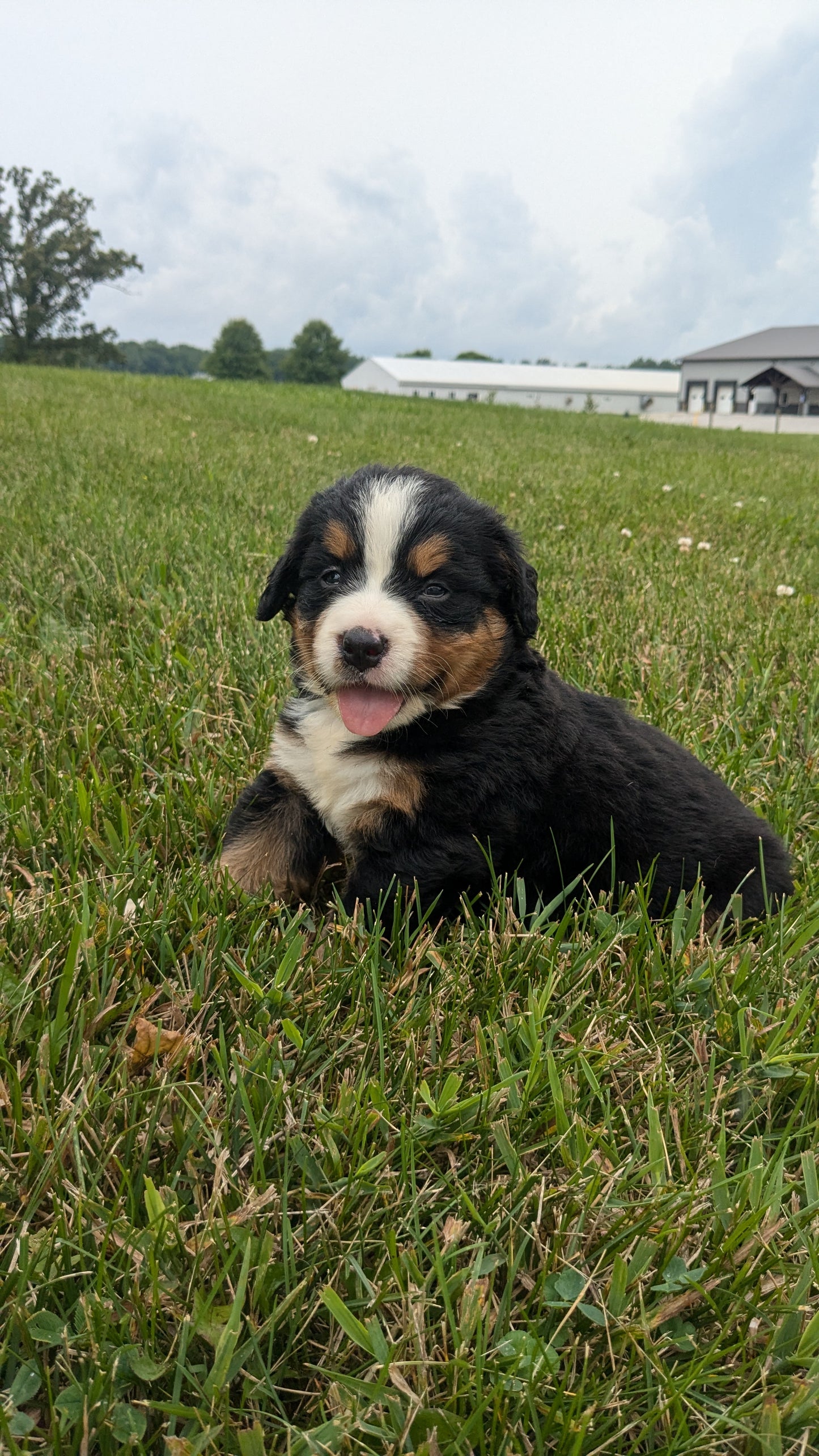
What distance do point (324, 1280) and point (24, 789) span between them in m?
1.65

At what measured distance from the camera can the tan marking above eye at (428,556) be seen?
2422 mm

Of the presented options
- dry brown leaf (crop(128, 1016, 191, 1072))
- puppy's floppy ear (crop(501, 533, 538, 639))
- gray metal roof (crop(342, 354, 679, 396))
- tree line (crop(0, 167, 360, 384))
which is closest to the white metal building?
gray metal roof (crop(342, 354, 679, 396))

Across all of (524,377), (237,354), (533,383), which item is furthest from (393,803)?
(237,354)

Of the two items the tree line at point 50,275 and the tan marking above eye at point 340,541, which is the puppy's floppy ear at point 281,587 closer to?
the tan marking above eye at point 340,541

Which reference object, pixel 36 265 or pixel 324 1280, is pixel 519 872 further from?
pixel 36 265

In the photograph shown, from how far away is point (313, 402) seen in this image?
18.8 m

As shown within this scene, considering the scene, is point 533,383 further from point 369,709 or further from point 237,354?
point 369,709

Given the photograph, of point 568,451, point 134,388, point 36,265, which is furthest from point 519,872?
point 36,265

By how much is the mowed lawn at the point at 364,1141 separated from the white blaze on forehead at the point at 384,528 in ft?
2.89

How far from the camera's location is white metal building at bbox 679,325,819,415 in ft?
206

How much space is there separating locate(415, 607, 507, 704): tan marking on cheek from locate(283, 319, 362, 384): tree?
115 m

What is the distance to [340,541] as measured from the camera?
2484mm

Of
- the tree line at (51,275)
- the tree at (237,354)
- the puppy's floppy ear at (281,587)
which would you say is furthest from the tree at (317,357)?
the puppy's floppy ear at (281,587)

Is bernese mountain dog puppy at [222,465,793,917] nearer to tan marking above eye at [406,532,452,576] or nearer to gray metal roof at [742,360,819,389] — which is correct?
tan marking above eye at [406,532,452,576]
